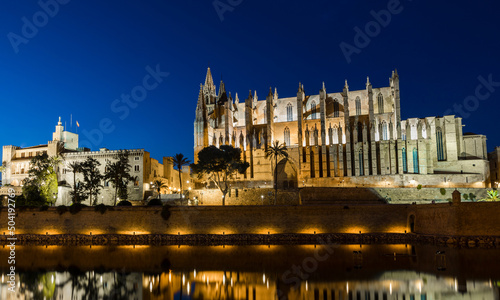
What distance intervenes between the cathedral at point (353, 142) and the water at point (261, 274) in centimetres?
2426

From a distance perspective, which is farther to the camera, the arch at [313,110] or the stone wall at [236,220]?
the arch at [313,110]

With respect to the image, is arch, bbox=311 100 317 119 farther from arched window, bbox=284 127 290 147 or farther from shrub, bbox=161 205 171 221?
shrub, bbox=161 205 171 221

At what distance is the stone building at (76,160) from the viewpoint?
56594mm

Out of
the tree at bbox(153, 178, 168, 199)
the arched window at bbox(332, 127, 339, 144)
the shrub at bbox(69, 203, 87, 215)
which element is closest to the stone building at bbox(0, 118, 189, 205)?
the tree at bbox(153, 178, 168, 199)

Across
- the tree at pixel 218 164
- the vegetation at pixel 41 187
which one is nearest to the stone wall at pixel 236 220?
the vegetation at pixel 41 187

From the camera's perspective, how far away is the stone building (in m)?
56.6

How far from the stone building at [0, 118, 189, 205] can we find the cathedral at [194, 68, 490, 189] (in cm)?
854

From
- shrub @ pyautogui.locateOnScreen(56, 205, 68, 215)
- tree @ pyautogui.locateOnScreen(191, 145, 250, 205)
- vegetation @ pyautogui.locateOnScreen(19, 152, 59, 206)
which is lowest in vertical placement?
shrub @ pyautogui.locateOnScreen(56, 205, 68, 215)

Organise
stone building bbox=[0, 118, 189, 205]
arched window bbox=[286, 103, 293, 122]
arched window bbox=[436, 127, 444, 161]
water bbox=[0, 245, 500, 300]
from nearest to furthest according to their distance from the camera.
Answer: water bbox=[0, 245, 500, 300]
stone building bbox=[0, 118, 189, 205]
arched window bbox=[436, 127, 444, 161]
arched window bbox=[286, 103, 293, 122]

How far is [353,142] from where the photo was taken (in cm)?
5897

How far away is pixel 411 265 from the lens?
25.6 meters

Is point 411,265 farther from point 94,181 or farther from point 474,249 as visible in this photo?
point 94,181

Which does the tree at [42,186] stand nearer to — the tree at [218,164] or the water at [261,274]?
the water at [261,274]

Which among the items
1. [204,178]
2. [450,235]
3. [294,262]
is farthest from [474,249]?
[204,178]
